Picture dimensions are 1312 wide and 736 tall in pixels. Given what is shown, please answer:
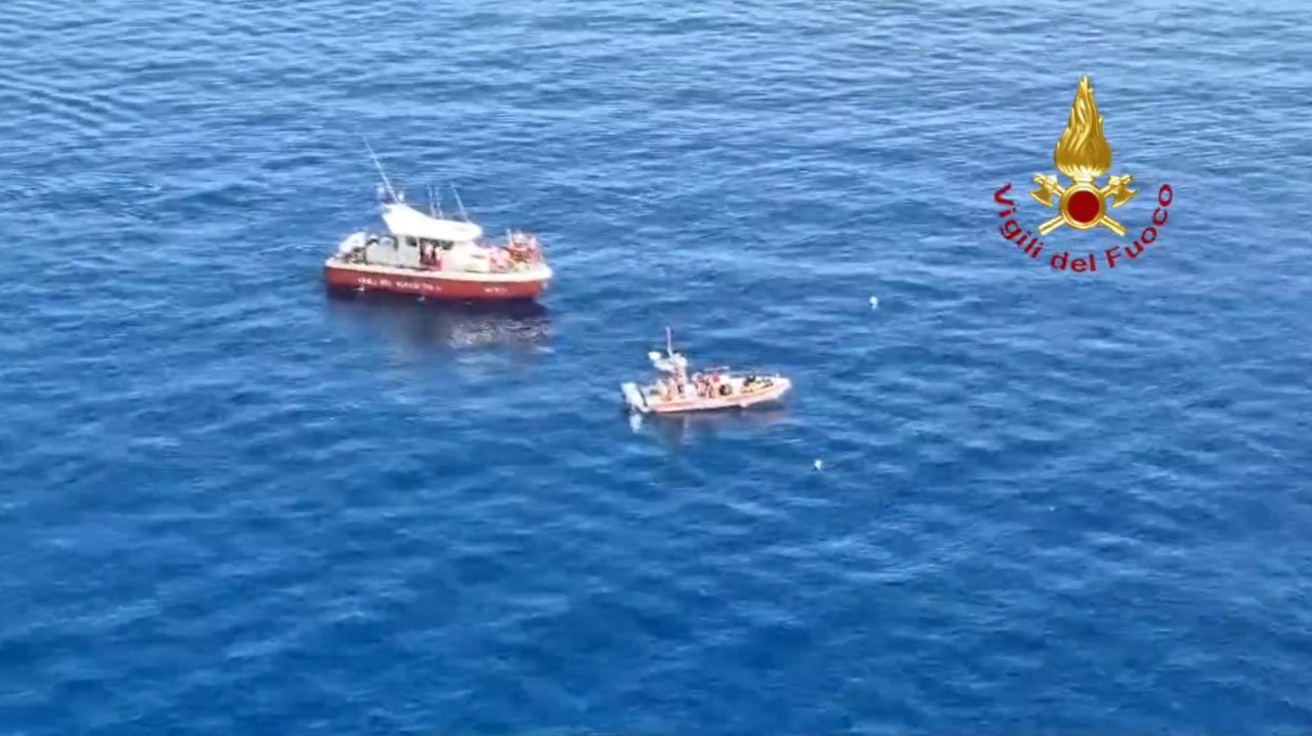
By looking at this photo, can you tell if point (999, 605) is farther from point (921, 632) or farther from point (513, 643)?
point (513, 643)

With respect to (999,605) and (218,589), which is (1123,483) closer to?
(999,605)

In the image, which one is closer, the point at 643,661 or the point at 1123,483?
the point at 643,661

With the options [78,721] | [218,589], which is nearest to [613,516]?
[218,589]

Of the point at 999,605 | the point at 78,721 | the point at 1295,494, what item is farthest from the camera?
the point at 1295,494

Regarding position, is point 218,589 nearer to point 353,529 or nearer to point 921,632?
point 353,529

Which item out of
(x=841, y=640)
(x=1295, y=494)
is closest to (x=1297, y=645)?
(x=1295, y=494)

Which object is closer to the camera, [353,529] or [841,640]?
[841,640]

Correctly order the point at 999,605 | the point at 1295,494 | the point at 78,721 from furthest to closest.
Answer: the point at 1295,494 → the point at 999,605 → the point at 78,721
